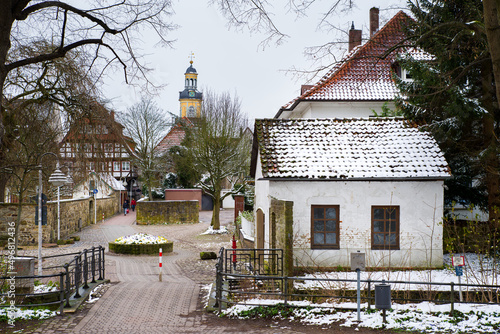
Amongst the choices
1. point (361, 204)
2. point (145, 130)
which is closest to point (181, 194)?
point (145, 130)

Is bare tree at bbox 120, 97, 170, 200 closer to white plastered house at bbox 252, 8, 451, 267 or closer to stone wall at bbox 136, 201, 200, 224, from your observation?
stone wall at bbox 136, 201, 200, 224

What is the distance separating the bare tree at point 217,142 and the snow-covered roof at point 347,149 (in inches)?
565

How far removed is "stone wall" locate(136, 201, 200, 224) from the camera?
37562mm

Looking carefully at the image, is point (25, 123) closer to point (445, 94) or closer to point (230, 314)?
point (230, 314)

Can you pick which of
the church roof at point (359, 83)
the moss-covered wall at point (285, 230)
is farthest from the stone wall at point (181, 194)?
the moss-covered wall at point (285, 230)

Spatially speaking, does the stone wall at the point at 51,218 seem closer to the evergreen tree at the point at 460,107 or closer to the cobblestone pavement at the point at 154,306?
the cobblestone pavement at the point at 154,306

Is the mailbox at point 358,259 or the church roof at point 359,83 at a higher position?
the church roof at point 359,83

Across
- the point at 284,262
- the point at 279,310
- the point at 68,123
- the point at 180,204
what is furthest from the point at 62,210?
the point at 279,310

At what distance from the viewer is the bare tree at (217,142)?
102 feet

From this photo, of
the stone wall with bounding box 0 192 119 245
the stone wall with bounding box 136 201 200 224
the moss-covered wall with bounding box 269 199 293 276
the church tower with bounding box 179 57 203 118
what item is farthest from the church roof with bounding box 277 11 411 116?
the church tower with bounding box 179 57 203 118

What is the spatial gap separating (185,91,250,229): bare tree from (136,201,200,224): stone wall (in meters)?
5.80

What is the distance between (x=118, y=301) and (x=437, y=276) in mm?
8391

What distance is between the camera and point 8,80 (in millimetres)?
13086

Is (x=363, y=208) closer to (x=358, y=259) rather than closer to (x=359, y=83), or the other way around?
(x=358, y=259)
